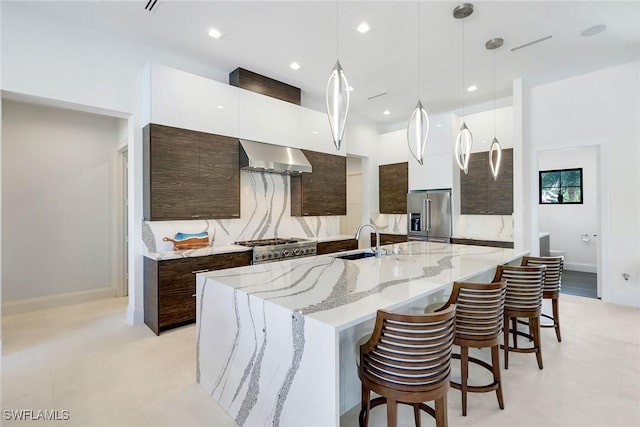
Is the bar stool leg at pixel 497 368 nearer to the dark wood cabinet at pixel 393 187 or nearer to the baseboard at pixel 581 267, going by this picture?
the dark wood cabinet at pixel 393 187

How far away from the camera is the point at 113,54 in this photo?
3.54 metres

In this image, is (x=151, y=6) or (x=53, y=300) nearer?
(x=151, y=6)

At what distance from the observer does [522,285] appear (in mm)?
2537

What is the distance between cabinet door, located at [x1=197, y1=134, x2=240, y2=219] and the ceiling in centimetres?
114

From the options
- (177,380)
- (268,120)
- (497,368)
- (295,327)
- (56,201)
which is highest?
(268,120)

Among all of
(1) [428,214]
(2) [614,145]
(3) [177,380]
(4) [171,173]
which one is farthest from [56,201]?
(2) [614,145]

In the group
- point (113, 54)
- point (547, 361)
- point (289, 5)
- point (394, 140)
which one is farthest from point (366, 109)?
point (547, 361)

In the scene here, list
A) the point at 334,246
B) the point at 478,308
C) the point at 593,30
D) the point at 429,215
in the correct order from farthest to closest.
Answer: the point at 429,215
the point at 334,246
the point at 593,30
the point at 478,308

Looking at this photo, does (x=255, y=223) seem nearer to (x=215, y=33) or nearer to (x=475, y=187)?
(x=215, y=33)

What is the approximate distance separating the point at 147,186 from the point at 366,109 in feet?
13.8

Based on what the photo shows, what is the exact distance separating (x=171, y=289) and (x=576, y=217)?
25.1ft

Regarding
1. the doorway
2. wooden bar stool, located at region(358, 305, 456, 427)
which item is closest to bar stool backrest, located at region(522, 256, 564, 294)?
wooden bar stool, located at region(358, 305, 456, 427)

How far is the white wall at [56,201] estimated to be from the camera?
4.08m

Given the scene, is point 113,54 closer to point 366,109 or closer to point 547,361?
point 366,109
